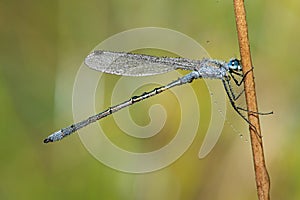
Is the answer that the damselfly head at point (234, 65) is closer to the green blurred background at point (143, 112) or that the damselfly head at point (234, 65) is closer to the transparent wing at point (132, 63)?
the transparent wing at point (132, 63)

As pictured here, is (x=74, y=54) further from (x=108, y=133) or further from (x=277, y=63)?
(x=277, y=63)

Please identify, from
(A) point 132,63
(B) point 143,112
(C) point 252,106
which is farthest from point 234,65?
(B) point 143,112

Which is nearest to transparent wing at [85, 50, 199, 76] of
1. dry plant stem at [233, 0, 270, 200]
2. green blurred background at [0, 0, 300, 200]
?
green blurred background at [0, 0, 300, 200]

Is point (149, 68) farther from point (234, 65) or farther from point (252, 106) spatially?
point (252, 106)

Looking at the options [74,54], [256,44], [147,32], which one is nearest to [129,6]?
[147,32]

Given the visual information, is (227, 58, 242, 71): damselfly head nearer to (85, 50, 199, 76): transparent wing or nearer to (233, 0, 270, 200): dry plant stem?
(85, 50, 199, 76): transparent wing

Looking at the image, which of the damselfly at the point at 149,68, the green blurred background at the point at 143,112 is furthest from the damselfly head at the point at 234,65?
the green blurred background at the point at 143,112

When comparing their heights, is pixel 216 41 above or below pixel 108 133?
above
